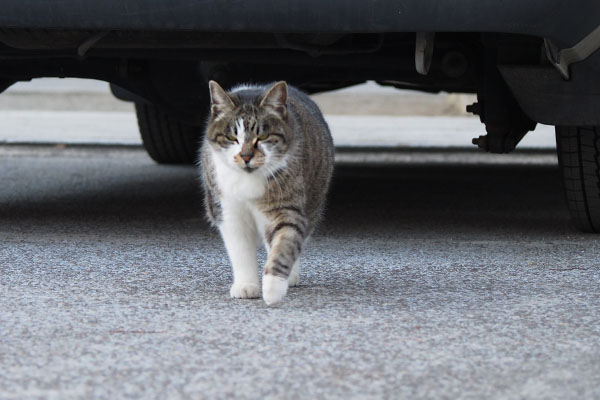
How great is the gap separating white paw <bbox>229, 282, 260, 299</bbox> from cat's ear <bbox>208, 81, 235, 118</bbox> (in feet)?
1.85

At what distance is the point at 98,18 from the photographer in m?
3.62

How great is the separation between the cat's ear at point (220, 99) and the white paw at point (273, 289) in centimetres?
59

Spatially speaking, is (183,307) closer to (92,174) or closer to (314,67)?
(314,67)

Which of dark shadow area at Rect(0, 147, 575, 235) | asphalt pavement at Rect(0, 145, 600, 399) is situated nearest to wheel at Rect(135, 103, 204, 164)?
dark shadow area at Rect(0, 147, 575, 235)

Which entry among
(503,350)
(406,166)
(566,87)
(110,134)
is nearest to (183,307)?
(503,350)

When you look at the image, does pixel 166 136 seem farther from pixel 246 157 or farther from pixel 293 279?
pixel 246 157

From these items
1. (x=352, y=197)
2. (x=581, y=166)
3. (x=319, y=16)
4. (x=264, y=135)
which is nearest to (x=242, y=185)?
(x=264, y=135)

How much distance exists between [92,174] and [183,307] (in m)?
3.89

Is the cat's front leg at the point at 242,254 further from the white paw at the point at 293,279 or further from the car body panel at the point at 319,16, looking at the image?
the car body panel at the point at 319,16

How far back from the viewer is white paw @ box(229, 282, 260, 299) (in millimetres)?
3219

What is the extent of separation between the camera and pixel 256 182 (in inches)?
129

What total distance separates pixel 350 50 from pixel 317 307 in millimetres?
1322

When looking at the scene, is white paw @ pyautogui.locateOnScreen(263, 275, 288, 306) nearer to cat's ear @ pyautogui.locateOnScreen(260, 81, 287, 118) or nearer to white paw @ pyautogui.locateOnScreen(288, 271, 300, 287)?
white paw @ pyautogui.locateOnScreen(288, 271, 300, 287)

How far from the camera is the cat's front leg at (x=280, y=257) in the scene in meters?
3.10
